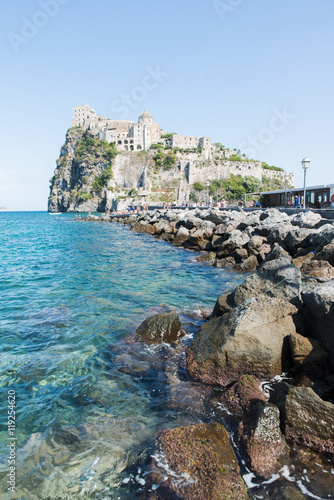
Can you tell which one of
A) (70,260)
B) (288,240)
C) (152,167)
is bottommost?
(70,260)

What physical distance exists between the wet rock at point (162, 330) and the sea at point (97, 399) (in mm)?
211

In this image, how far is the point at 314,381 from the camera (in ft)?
13.3

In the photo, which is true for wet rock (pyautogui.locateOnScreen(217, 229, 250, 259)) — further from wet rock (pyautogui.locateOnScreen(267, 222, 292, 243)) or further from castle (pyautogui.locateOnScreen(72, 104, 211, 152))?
castle (pyautogui.locateOnScreen(72, 104, 211, 152))

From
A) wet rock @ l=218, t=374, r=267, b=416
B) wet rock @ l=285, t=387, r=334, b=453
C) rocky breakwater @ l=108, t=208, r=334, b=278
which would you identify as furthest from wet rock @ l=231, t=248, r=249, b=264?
wet rock @ l=285, t=387, r=334, b=453

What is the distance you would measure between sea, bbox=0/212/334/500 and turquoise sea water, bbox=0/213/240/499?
0.5 inches

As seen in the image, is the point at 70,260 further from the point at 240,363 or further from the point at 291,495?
the point at 291,495

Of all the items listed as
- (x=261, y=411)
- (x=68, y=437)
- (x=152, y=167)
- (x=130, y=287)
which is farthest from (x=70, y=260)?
(x=152, y=167)

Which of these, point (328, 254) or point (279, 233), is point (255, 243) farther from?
point (328, 254)

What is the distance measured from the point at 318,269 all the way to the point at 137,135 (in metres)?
92.3

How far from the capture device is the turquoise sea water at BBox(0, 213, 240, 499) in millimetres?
3105

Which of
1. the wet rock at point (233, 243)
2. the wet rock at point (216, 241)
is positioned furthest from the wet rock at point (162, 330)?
the wet rock at point (216, 241)

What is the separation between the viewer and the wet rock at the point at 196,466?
2605mm

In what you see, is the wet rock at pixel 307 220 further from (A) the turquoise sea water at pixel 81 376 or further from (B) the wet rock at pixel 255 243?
(A) the turquoise sea water at pixel 81 376

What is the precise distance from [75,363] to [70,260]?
11983 mm
